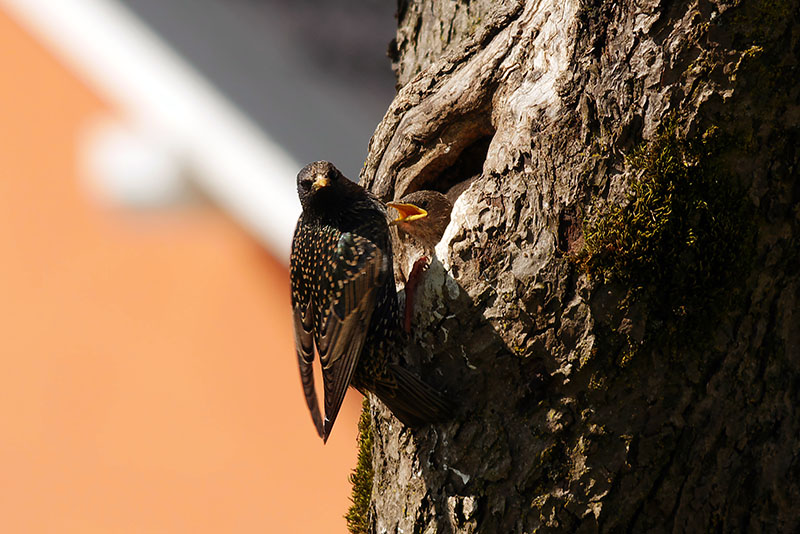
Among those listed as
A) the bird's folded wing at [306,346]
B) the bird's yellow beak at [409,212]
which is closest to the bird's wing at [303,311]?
the bird's folded wing at [306,346]

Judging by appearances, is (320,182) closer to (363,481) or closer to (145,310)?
(363,481)

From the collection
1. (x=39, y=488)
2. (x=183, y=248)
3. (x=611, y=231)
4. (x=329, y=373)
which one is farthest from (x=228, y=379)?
(x=611, y=231)

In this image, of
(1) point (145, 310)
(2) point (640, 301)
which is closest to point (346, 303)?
(2) point (640, 301)

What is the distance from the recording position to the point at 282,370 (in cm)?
Result: 503

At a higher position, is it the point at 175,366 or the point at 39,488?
the point at 175,366

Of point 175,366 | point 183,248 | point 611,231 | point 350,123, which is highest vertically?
point 350,123

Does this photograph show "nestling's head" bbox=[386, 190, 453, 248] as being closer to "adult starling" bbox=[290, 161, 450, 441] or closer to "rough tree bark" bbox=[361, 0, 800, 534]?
"adult starling" bbox=[290, 161, 450, 441]

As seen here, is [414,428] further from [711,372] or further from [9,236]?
[9,236]

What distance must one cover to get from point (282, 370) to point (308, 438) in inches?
17.7

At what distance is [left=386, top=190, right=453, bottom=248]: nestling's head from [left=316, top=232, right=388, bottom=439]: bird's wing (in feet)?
1.01

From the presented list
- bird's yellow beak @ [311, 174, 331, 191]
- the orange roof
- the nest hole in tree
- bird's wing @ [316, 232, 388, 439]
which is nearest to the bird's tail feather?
bird's wing @ [316, 232, 388, 439]

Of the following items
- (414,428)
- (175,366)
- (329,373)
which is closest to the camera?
(414,428)

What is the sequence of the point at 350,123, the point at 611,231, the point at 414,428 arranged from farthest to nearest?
1. the point at 350,123
2. the point at 414,428
3. the point at 611,231

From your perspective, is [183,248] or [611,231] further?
[183,248]
